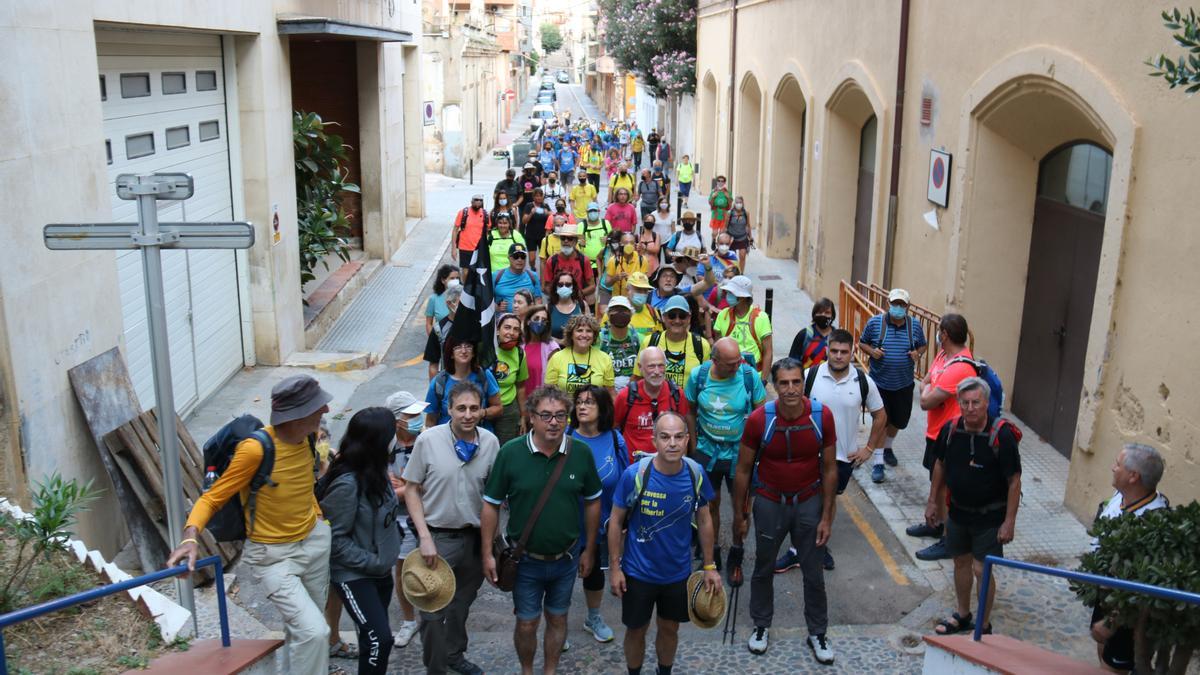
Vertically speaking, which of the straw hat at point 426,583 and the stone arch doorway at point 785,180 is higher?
the stone arch doorway at point 785,180

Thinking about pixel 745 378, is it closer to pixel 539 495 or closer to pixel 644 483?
pixel 644 483

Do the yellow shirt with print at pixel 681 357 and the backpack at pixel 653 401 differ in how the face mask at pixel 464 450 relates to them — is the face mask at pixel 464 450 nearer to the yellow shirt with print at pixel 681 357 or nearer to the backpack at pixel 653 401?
the backpack at pixel 653 401

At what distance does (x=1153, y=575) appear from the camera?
454cm

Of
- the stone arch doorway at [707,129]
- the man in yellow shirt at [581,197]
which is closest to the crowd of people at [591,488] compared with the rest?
the man in yellow shirt at [581,197]

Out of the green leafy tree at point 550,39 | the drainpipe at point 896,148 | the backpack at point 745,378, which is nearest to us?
the backpack at point 745,378

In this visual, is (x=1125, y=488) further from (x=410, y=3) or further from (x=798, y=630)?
(x=410, y=3)

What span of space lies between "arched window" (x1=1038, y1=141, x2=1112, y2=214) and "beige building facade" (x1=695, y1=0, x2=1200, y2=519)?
2 cm

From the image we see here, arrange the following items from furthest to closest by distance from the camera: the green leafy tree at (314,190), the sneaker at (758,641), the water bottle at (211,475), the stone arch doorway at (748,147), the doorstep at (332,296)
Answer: the stone arch doorway at (748,147) < the green leafy tree at (314,190) < the doorstep at (332,296) < the sneaker at (758,641) < the water bottle at (211,475)

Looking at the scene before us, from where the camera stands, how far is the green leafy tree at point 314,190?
1407 cm

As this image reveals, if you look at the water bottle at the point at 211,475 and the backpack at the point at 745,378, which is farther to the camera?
the backpack at the point at 745,378

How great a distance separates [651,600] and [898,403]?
4187 millimetres

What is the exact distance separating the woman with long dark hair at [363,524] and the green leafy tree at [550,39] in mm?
143888

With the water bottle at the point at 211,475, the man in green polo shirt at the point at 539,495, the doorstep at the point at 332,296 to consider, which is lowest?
the doorstep at the point at 332,296

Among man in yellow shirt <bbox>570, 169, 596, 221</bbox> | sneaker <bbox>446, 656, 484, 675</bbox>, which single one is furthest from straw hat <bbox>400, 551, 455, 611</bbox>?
man in yellow shirt <bbox>570, 169, 596, 221</bbox>
